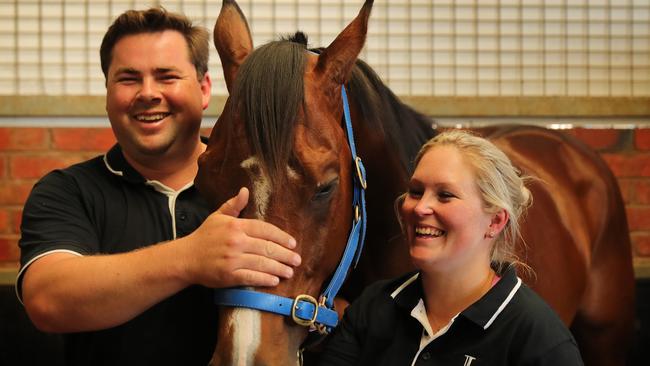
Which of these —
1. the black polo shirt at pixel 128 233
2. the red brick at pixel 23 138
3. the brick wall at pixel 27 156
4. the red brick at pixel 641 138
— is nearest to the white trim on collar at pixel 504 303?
the black polo shirt at pixel 128 233

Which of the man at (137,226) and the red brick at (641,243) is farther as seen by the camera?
the red brick at (641,243)

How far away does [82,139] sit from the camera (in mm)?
3359

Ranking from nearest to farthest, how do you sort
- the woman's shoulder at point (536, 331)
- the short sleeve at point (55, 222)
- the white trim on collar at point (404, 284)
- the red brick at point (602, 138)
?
the woman's shoulder at point (536, 331) < the white trim on collar at point (404, 284) < the short sleeve at point (55, 222) < the red brick at point (602, 138)

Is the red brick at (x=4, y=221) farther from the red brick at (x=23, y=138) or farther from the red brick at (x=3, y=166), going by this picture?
the red brick at (x=23, y=138)

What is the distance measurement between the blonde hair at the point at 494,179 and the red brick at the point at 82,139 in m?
2.08

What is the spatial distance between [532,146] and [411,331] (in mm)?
1426

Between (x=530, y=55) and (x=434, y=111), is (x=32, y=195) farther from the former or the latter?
(x=530, y=55)

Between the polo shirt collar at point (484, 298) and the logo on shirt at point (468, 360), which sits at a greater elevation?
the polo shirt collar at point (484, 298)

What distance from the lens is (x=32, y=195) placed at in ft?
5.96

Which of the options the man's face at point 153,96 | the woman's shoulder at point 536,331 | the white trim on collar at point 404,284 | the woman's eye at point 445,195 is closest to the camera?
the woman's shoulder at point 536,331

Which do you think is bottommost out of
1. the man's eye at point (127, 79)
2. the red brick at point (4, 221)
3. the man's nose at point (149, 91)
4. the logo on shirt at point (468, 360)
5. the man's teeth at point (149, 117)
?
the logo on shirt at point (468, 360)

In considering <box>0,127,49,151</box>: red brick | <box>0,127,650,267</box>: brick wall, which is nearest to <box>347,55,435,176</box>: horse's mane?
<box>0,127,650,267</box>: brick wall

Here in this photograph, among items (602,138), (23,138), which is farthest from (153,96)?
(602,138)

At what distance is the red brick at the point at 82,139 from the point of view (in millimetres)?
3355
